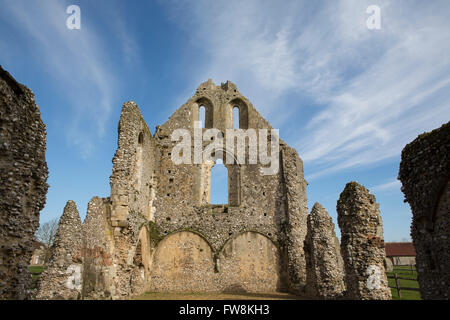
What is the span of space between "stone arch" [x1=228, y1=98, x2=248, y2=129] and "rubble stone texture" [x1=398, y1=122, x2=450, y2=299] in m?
10.9

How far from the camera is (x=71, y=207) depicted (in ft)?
29.9

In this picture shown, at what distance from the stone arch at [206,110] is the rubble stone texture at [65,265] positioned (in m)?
8.58

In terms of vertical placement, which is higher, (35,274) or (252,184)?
(252,184)

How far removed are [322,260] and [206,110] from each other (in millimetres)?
9502

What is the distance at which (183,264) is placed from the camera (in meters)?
13.5

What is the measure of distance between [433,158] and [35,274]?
18573 mm

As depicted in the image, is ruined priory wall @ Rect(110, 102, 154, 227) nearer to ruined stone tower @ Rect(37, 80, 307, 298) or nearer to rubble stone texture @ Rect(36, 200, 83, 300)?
ruined stone tower @ Rect(37, 80, 307, 298)

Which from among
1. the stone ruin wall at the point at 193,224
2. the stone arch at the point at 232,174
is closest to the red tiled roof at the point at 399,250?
the stone ruin wall at the point at 193,224

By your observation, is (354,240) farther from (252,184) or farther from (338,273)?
(252,184)

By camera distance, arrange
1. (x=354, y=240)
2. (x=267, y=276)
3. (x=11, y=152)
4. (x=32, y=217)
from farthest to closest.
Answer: (x=267, y=276)
(x=354, y=240)
(x=32, y=217)
(x=11, y=152)

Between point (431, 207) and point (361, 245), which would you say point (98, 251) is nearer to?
point (361, 245)

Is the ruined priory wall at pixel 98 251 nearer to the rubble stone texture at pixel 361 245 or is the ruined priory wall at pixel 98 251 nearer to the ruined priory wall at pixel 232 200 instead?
the ruined priory wall at pixel 232 200

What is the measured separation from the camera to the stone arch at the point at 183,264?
521 inches
